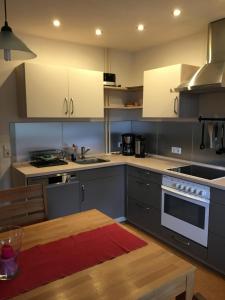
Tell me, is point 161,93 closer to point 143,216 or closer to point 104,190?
point 104,190

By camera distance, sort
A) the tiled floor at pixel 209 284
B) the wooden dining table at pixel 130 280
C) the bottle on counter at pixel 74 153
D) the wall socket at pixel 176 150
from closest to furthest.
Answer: the wooden dining table at pixel 130 280 < the tiled floor at pixel 209 284 < the wall socket at pixel 176 150 < the bottle on counter at pixel 74 153

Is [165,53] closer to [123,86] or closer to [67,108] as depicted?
[123,86]

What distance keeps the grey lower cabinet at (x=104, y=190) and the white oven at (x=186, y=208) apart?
689 mm

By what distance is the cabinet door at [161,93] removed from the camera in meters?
2.79

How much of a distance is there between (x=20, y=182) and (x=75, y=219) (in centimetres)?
131

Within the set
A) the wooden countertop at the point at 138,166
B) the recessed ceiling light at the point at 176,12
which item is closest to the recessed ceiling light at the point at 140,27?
the recessed ceiling light at the point at 176,12

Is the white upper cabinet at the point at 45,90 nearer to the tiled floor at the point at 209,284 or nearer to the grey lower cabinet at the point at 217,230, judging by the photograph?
the grey lower cabinet at the point at 217,230

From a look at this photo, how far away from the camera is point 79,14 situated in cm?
229

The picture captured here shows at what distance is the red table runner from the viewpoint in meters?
1.05

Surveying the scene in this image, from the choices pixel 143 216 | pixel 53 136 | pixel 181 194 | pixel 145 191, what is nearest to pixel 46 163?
pixel 53 136

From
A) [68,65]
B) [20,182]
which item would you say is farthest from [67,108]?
[20,182]

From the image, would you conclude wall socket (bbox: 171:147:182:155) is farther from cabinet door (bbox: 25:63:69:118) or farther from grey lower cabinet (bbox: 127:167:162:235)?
cabinet door (bbox: 25:63:69:118)

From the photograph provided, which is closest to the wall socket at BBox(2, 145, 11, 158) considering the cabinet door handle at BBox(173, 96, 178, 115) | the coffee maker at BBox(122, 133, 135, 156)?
the coffee maker at BBox(122, 133, 135, 156)

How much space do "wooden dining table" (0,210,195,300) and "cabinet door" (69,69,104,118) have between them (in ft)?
6.43
